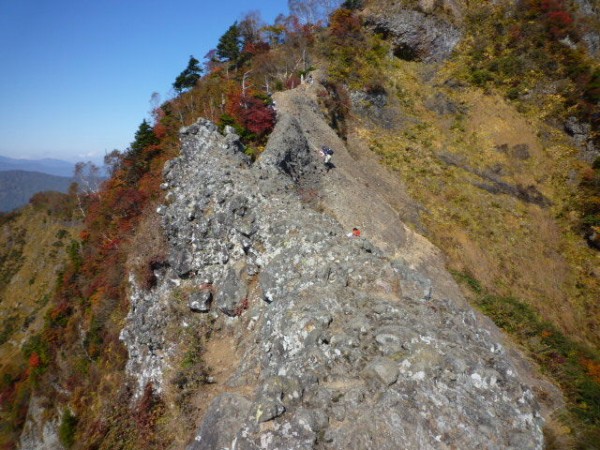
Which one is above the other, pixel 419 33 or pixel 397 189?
pixel 419 33

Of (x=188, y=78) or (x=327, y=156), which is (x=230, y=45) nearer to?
(x=188, y=78)

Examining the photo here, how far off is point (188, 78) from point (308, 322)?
135 ft

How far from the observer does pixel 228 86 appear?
3812cm

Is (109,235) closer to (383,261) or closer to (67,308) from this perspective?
(67,308)

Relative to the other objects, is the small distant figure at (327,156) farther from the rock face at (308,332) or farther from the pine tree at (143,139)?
the pine tree at (143,139)

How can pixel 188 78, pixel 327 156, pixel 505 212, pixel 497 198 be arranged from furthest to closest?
pixel 188 78 → pixel 497 198 → pixel 505 212 → pixel 327 156

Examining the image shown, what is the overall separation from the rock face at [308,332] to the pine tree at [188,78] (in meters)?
24.1

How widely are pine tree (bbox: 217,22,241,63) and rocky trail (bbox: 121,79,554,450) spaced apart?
2907 centimetres

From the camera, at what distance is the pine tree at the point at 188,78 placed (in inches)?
1672

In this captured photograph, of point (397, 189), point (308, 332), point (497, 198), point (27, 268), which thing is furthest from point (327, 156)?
point (27, 268)

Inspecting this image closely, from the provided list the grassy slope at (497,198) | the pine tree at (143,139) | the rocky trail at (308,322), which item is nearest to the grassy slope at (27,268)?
the pine tree at (143,139)

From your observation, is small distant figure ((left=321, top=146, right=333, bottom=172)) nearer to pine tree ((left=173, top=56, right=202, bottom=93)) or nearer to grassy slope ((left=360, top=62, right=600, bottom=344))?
grassy slope ((left=360, top=62, right=600, bottom=344))

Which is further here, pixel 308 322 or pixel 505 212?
pixel 505 212

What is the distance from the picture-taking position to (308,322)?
1228cm
